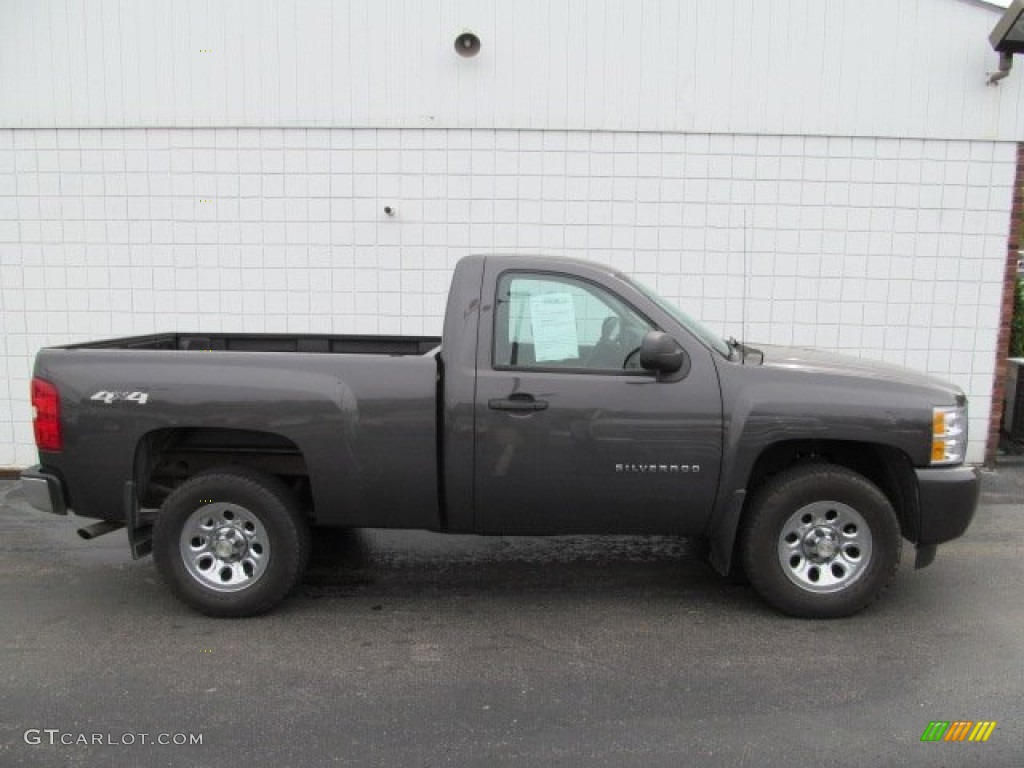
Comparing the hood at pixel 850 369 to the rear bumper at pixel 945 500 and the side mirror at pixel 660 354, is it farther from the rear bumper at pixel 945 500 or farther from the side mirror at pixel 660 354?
the side mirror at pixel 660 354

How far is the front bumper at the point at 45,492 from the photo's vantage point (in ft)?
14.6

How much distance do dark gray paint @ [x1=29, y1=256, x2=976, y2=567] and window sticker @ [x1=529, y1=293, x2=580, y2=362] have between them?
0.13 m

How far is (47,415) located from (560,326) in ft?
9.01

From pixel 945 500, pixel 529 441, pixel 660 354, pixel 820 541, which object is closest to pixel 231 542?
pixel 529 441

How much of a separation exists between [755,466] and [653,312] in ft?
3.32

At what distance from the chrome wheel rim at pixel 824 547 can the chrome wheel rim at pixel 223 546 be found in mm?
2760

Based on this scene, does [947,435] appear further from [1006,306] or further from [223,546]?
[1006,306]

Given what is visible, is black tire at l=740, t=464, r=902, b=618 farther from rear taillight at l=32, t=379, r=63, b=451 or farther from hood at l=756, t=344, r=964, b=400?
rear taillight at l=32, t=379, r=63, b=451

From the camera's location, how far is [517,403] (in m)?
4.27

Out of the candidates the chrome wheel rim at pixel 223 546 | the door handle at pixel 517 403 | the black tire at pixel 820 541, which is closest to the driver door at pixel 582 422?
the door handle at pixel 517 403

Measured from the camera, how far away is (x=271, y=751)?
3219 mm

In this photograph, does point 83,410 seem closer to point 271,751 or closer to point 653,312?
point 271,751

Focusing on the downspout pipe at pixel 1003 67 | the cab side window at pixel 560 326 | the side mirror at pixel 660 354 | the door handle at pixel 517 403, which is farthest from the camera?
the downspout pipe at pixel 1003 67

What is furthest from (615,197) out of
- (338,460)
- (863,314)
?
(338,460)
